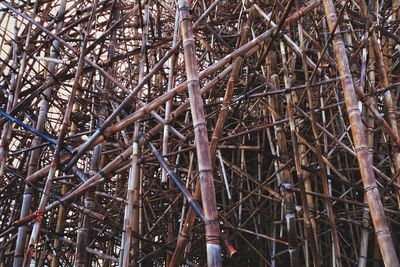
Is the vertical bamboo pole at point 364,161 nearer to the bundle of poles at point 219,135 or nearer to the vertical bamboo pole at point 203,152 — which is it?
the bundle of poles at point 219,135

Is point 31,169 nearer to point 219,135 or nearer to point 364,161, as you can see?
point 219,135

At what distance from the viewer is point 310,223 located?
1.26 meters

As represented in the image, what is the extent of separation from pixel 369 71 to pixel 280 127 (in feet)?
1.71

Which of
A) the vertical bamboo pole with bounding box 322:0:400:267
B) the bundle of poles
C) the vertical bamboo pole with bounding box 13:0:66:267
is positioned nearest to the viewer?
the vertical bamboo pole with bounding box 322:0:400:267

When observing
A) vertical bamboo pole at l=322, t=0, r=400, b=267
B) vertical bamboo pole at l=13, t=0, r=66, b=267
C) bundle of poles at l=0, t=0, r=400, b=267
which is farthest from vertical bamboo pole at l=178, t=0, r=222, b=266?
vertical bamboo pole at l=13, t=0, r=66, b=267

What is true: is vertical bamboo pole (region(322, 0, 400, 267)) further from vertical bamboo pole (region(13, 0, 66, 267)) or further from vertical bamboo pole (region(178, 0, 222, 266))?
vertical bamboo pole (region(13, 0, 66, 267))

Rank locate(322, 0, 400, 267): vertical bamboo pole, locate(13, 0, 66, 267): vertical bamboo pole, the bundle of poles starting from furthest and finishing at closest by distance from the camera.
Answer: locate(13, 0, 66, 267): vertical bamboo pole, the bundle of poles, locate(322, 0, 400, 267): vertical bamboo pole

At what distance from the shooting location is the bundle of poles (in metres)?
1.15

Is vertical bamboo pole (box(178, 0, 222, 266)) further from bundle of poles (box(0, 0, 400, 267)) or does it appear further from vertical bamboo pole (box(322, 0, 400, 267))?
vertical bamboo pole (box(322, 0, 400, 267))

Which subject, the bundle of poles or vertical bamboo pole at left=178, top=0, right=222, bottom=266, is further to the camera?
the bundle of poles

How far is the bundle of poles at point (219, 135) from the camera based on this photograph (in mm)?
1153

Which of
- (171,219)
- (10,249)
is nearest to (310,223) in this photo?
(171,219)

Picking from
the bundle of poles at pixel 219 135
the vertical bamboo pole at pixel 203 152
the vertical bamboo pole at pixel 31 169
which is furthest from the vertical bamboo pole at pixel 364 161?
the vertical bamboo pole at pixel 31 169

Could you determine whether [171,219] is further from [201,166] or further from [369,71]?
[201,166]
